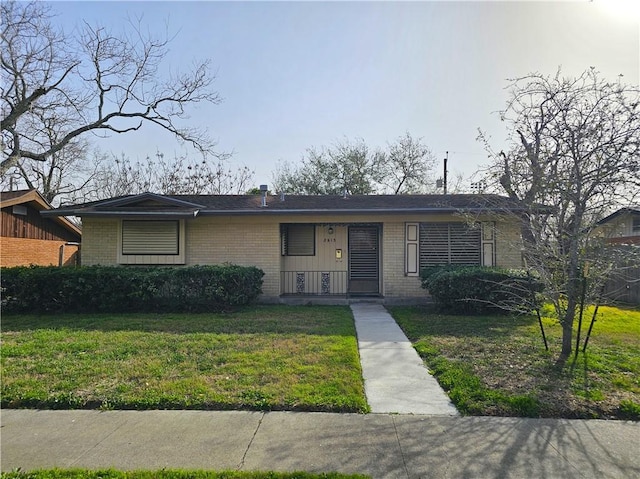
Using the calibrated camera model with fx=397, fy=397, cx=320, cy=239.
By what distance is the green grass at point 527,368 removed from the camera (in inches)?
165

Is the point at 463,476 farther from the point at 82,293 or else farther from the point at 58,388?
the point at 82,293

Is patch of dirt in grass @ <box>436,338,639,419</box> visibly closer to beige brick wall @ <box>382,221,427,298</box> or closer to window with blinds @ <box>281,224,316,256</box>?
beige brick wall @ <box>382,221,427,298</box>

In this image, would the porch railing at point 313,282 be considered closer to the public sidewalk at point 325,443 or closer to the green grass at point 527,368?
the green grass at point 527,368

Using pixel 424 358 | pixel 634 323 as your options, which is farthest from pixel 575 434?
pixel 634 323

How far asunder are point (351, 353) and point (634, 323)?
727 cm

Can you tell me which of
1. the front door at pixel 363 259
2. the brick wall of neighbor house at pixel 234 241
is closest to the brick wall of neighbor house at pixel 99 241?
the brick wall of neighbor house at pixel 234 241

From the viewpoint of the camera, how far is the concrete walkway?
4.26 meters

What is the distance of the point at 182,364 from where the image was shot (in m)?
5.52

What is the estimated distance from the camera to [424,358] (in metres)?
6.04

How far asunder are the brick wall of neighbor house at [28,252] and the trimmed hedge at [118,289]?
7.06 metres

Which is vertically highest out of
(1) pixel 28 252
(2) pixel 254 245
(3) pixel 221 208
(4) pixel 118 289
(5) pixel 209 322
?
(3) pixel 221 208

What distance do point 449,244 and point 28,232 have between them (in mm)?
17596

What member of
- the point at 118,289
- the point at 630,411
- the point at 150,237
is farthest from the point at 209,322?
the point at 630,411

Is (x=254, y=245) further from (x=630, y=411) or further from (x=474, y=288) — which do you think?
(x=630, y=411)
